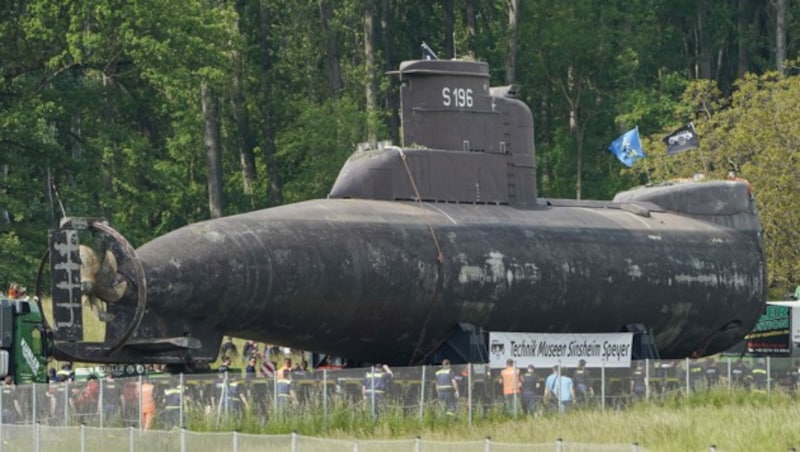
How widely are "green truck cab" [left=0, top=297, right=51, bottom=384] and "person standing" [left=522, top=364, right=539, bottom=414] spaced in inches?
411

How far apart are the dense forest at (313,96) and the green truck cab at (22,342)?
60.7 feet

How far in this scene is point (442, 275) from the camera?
119 ft

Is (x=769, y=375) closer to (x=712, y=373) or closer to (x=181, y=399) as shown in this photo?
(x=712, y=373)

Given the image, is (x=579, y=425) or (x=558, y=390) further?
(x=558, y=390)

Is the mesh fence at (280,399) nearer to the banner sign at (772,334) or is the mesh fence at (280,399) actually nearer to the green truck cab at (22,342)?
the green truck cab at (22,342)

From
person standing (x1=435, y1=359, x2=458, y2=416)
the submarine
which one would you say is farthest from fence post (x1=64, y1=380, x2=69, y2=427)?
person standing (x1=435, y1=359, x2=458, y2=416)

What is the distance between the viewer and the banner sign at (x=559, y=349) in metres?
37.7

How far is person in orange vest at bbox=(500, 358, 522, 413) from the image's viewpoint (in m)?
33.8

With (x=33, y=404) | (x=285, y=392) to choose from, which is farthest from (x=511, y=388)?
(x=33, y=404)

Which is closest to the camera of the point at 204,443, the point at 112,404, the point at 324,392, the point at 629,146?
the point at 204,443

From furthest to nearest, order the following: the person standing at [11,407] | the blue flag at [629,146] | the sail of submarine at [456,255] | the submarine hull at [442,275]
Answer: the blue flag at [629,146], the sail of submarine at [456,255], the submarine hull at [442,275], the person standing at [11,407]

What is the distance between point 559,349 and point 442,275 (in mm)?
4160

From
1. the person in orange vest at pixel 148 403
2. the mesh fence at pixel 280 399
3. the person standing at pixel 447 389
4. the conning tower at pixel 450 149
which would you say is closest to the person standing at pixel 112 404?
the mesh fence at pixel 280 399

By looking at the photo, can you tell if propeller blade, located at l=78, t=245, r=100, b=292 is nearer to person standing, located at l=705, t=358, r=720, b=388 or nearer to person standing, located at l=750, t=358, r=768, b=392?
person standing, located at l=705, t=358, r=720, b=388
